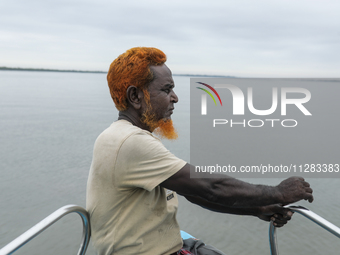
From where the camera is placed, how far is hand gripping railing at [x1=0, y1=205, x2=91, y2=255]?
1.27 metres

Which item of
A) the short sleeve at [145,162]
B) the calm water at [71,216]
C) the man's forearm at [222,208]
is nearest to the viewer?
the short sleeve at [145,162]

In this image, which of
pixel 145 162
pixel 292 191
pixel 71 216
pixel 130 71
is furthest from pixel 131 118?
pixel 71 216

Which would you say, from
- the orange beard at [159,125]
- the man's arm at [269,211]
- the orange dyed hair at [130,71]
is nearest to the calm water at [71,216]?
the man's arm at [269,211]

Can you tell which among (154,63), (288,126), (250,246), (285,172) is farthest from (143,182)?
(288,126)

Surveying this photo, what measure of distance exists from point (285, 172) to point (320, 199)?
1.49 meters

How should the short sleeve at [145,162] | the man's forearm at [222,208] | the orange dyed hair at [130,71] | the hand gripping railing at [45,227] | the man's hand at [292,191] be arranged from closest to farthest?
the hand gripping railing at [45,227], the short sleeve at [145,162], the man's hand at [292,191], the orange dyed hair at [130,71], the man's forearm at [222,208]

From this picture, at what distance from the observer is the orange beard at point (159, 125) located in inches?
71.6

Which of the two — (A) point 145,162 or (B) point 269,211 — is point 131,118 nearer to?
(A) point 145,162

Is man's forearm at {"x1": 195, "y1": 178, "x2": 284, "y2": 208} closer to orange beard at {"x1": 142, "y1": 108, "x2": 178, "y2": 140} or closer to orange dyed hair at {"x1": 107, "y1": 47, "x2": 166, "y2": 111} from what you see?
orange beard at {"x1": 142, "y1": 108, "x2": 178, "y2": 140}

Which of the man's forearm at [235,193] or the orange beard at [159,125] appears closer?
the man's forearm at [235,193]

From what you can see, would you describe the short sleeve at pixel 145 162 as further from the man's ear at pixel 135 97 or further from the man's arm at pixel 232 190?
the man's ear at pixel 135 97

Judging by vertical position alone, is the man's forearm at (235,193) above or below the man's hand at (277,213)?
above

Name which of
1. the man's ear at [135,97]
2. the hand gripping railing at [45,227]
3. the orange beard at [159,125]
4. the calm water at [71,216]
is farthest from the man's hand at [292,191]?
the calm water at [71,216]

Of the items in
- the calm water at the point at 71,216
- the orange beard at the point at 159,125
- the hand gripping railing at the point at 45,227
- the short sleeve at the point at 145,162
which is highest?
the orange beard at the point at 159,125
